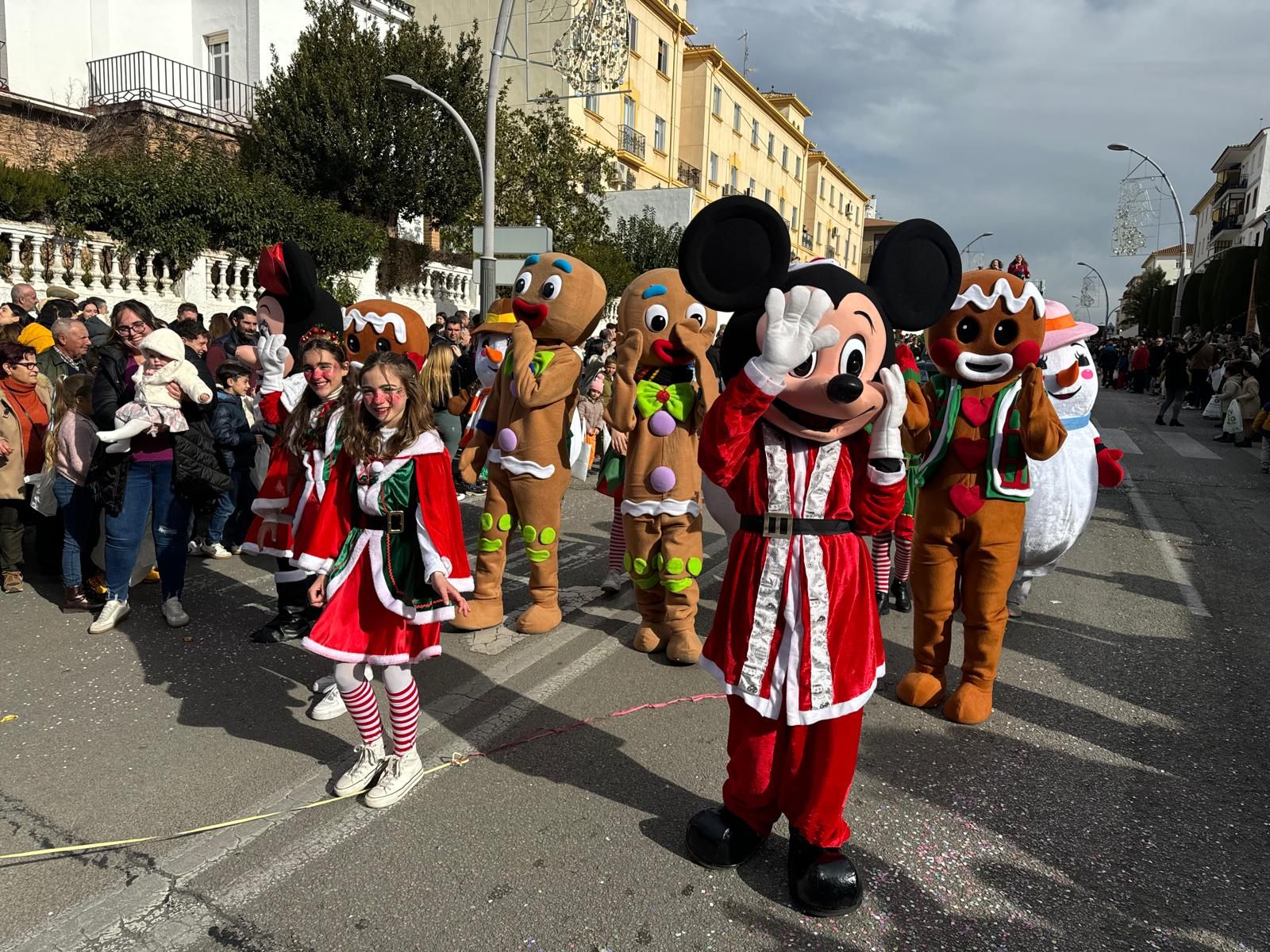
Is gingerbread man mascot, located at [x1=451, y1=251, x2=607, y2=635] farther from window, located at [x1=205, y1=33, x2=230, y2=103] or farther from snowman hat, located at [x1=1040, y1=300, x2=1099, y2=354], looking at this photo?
window, located at [x1=205, y1=33, x2=230, y2=103]

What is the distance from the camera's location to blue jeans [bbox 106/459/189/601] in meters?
4.77

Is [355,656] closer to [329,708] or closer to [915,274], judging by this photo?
[329,708]

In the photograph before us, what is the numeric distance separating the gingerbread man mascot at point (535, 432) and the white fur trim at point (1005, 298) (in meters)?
2.04

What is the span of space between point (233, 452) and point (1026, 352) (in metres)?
5.32

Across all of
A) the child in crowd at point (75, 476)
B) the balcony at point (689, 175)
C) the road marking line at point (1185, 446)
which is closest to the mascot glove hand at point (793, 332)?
the child in crowd at point (75, 476)

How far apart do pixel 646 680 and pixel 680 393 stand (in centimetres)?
157

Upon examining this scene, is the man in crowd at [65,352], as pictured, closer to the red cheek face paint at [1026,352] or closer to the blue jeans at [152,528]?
the blue jeans at [152,528]

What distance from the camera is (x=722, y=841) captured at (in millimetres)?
2812

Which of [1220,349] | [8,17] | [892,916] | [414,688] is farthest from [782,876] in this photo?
[8,17]

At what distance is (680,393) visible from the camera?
477cm

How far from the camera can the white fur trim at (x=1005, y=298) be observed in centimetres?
366

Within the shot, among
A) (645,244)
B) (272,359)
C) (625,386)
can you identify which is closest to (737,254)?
(625,386)

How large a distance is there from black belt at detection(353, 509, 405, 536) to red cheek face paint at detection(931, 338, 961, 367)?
2405mm

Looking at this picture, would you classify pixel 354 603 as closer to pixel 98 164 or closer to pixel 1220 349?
pixel 98 164
